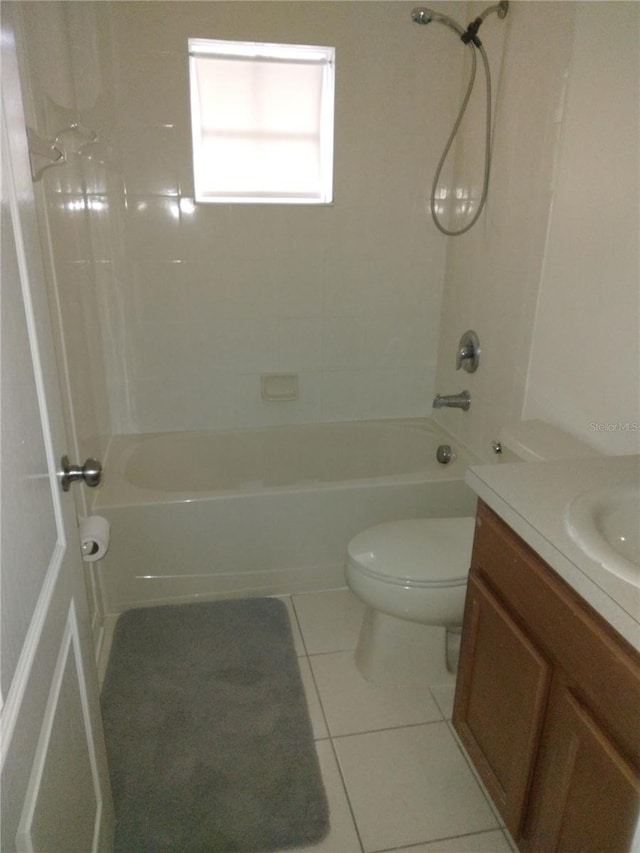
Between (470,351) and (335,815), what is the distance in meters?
1.63

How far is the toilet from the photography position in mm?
1549

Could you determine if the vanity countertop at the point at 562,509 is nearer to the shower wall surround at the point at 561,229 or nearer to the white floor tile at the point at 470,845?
the shower wall surround at the point at 561,229

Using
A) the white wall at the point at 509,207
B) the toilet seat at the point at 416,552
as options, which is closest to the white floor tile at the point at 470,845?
the toilet seat at the point at 416,552

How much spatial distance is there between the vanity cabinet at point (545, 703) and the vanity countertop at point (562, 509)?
0.04m

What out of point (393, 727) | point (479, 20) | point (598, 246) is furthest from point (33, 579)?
point (479, 20)

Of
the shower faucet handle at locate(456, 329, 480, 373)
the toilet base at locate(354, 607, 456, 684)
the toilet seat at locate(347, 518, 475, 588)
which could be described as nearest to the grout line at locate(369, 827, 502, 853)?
the toilet base at locate(354, 607, 456, 684)

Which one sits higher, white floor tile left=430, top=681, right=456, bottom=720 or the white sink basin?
the white sink basin

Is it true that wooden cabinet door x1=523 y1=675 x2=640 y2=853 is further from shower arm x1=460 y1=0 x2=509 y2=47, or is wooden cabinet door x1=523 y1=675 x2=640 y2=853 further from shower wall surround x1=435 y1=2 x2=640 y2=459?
shower arm x1=460 y1=0 x2=509 y2=47

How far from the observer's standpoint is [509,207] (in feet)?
6.45

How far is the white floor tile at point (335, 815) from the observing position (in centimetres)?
128

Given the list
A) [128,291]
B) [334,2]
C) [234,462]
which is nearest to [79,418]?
[128,291]

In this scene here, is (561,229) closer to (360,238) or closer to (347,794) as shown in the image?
(360,238)

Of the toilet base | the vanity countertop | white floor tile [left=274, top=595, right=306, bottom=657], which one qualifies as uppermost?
the vanity countertop

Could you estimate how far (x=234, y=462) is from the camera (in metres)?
2.64
